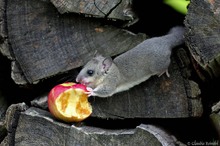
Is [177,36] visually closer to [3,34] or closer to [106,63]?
[106,63]

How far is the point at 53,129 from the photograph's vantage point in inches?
128

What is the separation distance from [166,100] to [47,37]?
3.09 ft

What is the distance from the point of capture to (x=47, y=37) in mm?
3416

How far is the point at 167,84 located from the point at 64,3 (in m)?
0.92

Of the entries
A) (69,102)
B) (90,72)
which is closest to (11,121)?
(69,102)

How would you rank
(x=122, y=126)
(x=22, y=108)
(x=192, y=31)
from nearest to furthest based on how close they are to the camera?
(x=192, y=31) < (x=22, y=108) < (x=122, y=126)

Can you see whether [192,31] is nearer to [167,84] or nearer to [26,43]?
[167,84]

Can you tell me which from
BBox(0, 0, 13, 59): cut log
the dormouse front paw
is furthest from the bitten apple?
BBox(0, 0, 13, 59): cut log

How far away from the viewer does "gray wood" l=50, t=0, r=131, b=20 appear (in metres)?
3.28

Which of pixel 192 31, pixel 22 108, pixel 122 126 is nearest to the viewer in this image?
pixel 192 31

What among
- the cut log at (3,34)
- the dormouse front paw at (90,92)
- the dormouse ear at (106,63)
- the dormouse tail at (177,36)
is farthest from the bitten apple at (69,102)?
the dormouse tail at (177,36)

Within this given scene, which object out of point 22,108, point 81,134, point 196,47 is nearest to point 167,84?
point 196,47

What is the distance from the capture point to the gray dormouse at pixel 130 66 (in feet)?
11.7

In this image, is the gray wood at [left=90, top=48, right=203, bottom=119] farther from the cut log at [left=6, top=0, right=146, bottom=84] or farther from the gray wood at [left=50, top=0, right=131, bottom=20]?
the gray wood at [left=50, top=0, right=131, bottom=20]
